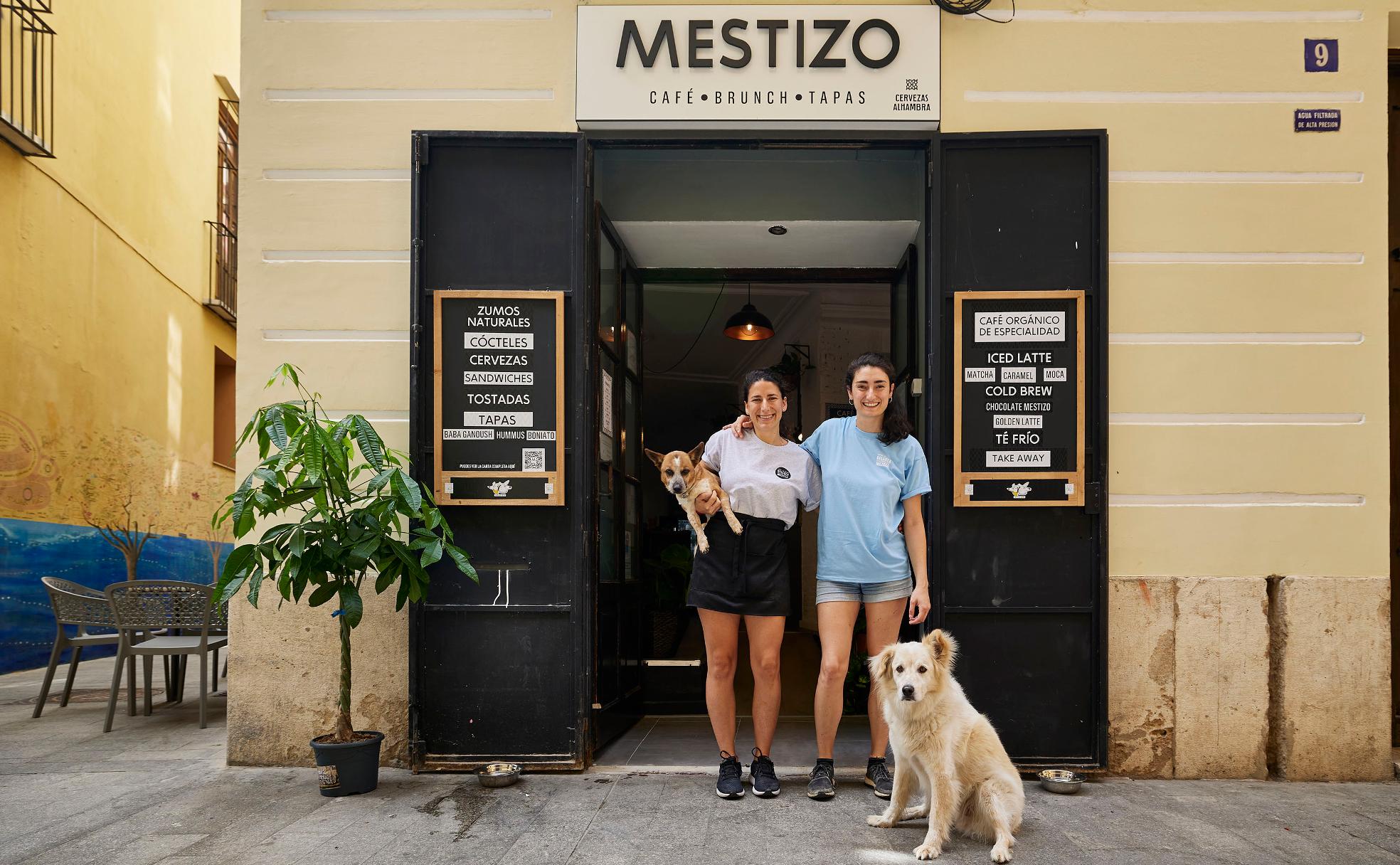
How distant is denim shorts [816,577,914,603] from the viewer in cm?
414

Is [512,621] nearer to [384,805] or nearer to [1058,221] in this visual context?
[384,805]

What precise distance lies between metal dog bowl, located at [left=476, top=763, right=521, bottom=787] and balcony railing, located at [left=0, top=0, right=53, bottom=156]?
6960mm

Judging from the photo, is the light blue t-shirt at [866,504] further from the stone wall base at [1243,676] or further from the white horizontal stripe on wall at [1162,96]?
the white horizontal stripe on wall at [1162,96]

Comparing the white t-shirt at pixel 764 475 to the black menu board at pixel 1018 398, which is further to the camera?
the black menu board at pixel 1018 398

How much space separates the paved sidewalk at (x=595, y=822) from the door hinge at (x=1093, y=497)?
3.91 ft

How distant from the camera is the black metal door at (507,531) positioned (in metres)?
4.52

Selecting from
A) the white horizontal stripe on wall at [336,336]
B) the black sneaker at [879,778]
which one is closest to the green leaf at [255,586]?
the white horizontal stripe on wall at [336,336]

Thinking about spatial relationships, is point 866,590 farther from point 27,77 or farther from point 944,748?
point 27,77

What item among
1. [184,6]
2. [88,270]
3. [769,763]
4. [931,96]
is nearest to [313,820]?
[769,763]

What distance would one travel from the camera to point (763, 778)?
416 centimetres

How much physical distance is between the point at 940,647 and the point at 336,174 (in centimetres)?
338

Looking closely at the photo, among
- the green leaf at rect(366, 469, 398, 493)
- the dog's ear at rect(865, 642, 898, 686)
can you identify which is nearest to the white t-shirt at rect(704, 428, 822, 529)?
the dog's ear at rect(865, 642, 898, 686)

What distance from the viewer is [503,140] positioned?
4.62 meters

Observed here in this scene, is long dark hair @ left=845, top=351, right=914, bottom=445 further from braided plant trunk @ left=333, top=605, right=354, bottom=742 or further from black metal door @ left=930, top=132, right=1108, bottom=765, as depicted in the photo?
braided plant trunk @ left=333, top=605, right=354, bottom=742
